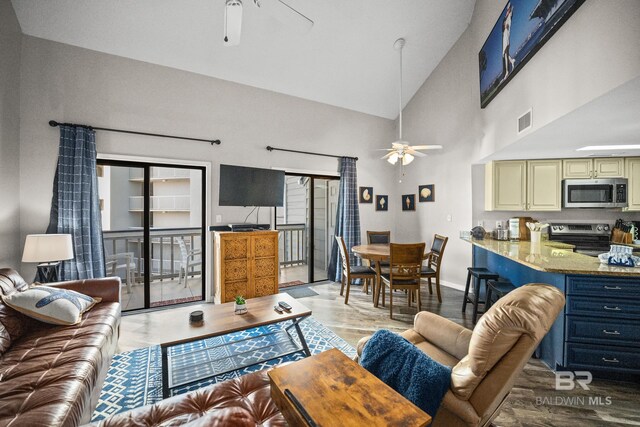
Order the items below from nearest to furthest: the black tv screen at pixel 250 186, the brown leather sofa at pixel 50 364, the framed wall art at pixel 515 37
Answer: the brown leather sofa at pixel 50 364, the framed wall art at pixel 515 37, the black tv screen at pixel 250 186

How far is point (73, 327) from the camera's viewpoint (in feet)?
6.63

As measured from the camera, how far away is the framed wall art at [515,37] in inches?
82.6

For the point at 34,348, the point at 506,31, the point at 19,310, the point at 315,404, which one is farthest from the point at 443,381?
the point at 506,31

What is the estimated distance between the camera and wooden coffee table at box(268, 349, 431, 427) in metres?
0.95

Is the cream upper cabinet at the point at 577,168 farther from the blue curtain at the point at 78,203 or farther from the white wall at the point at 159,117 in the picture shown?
the blue curtain at the point at 78,203

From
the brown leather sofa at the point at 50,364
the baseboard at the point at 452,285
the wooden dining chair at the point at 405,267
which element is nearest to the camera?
the brown leather sofa at the point at 50,364

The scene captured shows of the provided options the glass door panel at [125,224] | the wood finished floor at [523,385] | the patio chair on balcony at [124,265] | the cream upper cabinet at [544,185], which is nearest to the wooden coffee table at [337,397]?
the wood finished floor at [523,385]

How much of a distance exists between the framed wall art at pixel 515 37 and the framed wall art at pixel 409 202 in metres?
1.96

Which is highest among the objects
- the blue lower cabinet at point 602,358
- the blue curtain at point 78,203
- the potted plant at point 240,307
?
the blue curtain at point 78,203

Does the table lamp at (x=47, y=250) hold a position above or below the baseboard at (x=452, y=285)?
above

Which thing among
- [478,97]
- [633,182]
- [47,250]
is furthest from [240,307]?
[633,182]

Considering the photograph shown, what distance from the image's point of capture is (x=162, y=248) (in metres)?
4.49

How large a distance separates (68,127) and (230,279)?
253 cm

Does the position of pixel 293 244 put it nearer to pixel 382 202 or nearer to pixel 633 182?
pixel 382 202
